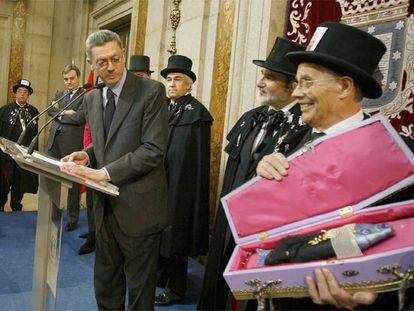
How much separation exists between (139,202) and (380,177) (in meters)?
1.34

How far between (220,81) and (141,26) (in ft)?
7.26

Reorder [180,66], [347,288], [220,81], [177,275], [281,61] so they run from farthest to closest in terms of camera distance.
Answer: [220,81] → [180,66] → [177,275] → [281,61] → [347,288]

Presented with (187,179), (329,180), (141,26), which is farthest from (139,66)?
(329,180)

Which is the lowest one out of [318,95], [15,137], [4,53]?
[15,137]

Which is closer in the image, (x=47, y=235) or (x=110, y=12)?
(x=47, y=235)

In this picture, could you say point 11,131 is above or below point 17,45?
below

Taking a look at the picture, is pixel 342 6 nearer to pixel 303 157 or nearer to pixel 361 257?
pixel 303 157

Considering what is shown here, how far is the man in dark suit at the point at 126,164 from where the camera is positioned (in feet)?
7.04

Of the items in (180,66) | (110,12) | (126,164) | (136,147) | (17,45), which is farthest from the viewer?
(17,45)

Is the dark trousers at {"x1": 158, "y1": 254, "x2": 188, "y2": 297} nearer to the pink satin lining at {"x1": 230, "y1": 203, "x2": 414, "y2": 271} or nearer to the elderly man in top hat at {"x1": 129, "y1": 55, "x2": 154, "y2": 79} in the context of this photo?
the elderly man in top hat at {"x1": 129, "y1": 55, "x2": 154, "y2": 79}

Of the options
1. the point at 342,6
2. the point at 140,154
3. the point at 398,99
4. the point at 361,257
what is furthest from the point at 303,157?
the point at 342,6

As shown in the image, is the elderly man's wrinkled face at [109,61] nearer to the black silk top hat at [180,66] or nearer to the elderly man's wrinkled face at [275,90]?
the elderly man's wrinkled face at [275,90]

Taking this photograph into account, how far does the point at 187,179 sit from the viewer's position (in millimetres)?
3258

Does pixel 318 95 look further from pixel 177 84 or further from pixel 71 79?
pixel 71 79
